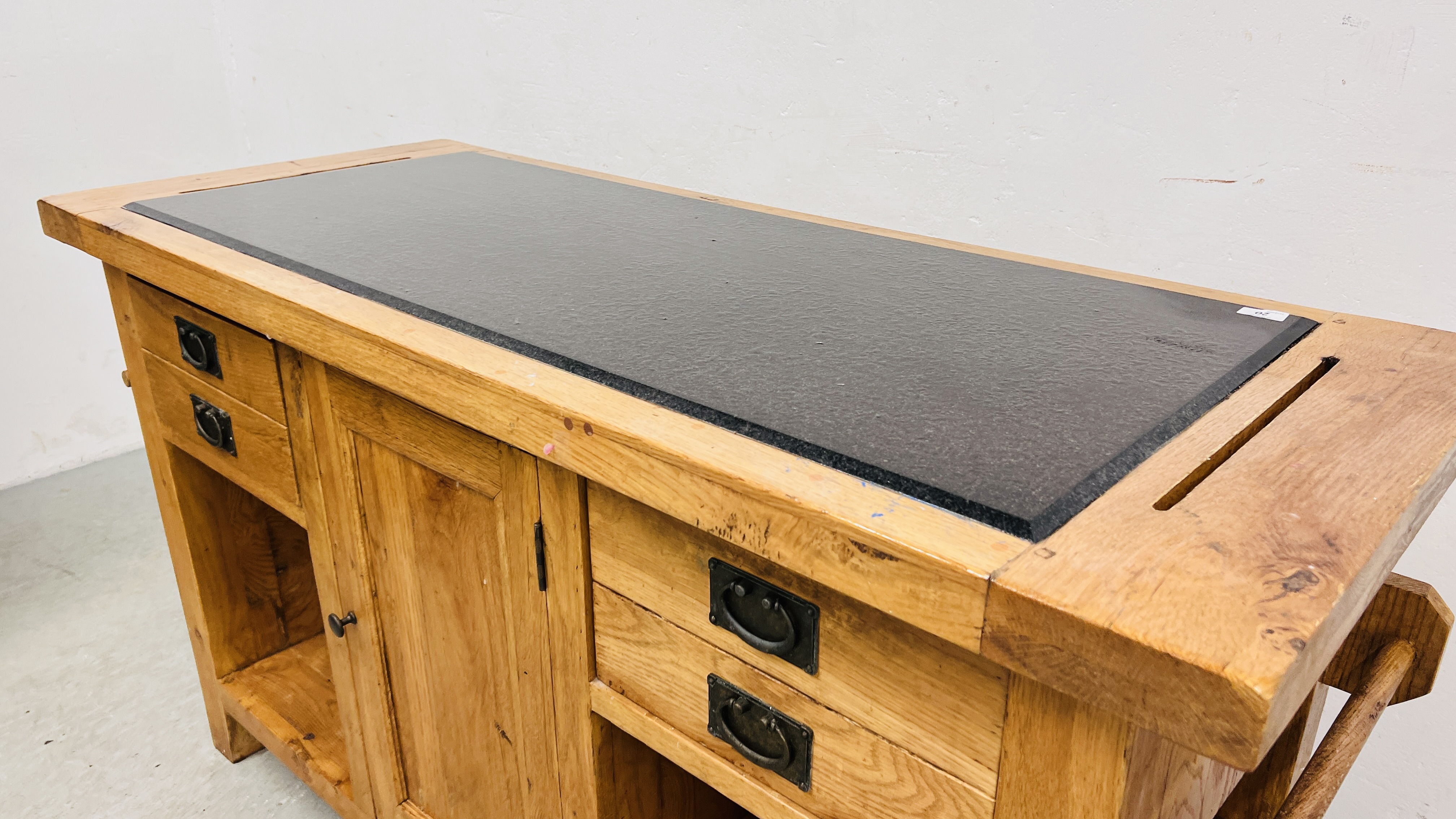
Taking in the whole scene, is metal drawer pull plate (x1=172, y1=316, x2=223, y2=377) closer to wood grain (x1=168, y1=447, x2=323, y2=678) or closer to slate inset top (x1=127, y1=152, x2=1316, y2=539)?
slate inset top (x1=127, y1=152, x2=1316, y2=539)

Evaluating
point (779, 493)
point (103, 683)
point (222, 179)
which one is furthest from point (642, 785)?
point (103, 683)

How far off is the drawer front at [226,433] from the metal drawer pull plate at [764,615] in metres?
0.68

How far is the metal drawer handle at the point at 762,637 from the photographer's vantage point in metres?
0.73

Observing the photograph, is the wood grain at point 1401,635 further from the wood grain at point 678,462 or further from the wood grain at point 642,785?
the wood grain at point 642,785

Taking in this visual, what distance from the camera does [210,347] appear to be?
1.26m

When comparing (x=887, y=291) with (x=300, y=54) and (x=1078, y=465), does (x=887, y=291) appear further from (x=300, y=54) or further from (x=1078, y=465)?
(x=300, y=54)

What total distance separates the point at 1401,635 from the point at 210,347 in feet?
4.27

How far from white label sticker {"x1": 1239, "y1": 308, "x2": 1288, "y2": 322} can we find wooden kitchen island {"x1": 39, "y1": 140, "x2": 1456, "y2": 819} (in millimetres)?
21

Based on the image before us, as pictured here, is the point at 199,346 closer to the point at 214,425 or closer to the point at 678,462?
the point at 214,425

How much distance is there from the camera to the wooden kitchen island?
0.57m

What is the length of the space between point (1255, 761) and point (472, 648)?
2.61 feet

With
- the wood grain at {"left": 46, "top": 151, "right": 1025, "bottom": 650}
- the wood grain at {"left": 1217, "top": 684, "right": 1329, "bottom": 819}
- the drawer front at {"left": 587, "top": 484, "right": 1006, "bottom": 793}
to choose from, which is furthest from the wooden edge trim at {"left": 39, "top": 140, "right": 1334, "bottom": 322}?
the drawer front at {"left": 587, "top": 484, "right": 1006, "bottom": 793}

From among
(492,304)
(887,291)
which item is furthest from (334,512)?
(887,291)

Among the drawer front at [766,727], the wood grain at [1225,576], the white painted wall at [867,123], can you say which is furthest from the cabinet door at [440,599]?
the white painted wall at [867,123]
